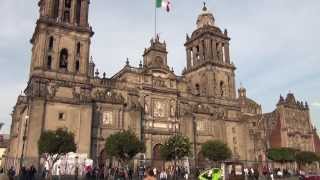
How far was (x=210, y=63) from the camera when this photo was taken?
59.3 metres

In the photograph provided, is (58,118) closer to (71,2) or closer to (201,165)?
(71,2)

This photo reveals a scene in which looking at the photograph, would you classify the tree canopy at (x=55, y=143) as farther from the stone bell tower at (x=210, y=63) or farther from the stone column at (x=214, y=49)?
the stone column at (x=214, y=49)

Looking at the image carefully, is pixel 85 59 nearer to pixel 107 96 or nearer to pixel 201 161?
pixel 107 96

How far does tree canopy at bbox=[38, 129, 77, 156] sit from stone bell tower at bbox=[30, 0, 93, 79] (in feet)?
34.3

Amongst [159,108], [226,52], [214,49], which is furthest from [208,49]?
[159,108]

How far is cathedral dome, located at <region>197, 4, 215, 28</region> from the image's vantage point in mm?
64125

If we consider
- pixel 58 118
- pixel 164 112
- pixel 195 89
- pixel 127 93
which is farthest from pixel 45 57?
pixel 195 89

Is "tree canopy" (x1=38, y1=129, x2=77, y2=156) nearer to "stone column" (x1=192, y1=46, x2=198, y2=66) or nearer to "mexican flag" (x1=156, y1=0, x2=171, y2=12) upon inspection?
"mexican flag" (x1=156, y1=0, x2=171, y2=12)

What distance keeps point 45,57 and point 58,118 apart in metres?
8.13

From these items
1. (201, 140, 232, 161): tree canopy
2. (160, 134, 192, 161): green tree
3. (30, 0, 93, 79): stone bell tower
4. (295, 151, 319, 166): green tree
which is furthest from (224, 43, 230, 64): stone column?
(30, 0, 93, 79): stone bell tower

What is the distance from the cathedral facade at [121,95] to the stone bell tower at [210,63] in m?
0.17

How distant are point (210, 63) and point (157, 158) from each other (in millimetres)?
18638

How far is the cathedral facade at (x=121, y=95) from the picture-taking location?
44125mm

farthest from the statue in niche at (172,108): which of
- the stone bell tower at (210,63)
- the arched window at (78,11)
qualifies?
the arched window at (78,11)
